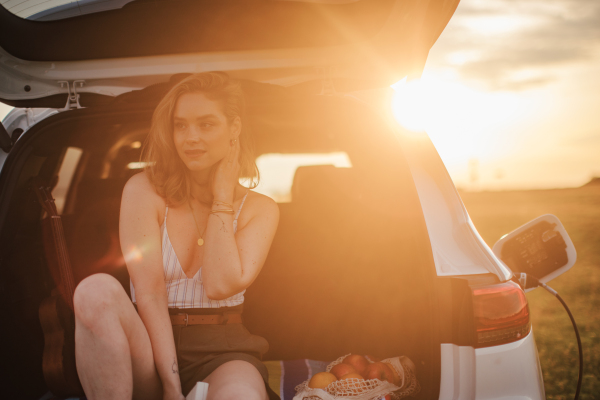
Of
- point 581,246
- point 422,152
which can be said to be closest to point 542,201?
point 581,246

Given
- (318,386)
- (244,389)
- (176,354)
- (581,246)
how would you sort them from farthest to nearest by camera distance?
(581,246), (318,386), (176,354), (244,389)

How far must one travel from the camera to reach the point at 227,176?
72.3 inches

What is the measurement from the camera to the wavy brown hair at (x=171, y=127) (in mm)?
1797

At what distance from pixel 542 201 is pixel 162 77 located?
34.2 metres

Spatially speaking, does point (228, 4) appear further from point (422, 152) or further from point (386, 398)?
point (386, 398)

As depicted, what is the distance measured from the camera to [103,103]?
186cm

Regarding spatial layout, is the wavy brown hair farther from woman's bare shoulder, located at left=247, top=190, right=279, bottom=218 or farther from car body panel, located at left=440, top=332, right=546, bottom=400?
car body panel, located at left=440, top=332, right=546, bottom=400

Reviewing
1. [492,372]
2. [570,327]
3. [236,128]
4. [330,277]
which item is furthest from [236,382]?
[570,327]

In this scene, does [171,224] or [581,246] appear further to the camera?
[581,246]

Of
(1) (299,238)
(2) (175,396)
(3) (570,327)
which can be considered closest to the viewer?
(2) (175,396)

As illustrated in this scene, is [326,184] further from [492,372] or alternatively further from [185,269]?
[492,372]

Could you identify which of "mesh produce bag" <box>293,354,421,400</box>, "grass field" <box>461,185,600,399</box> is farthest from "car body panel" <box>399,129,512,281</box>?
"grass field" <box>461,185,600,399</box>

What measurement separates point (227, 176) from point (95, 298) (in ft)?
2.32

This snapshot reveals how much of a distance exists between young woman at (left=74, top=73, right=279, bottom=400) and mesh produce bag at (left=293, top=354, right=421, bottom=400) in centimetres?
20
